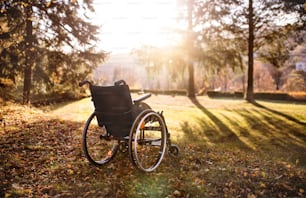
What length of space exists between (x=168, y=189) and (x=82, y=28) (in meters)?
13.4

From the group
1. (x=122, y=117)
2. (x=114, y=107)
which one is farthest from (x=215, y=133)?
(x=114, y=107)

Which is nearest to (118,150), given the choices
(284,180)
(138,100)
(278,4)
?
(138,100)

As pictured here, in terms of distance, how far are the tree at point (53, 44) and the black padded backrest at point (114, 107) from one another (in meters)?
11.6

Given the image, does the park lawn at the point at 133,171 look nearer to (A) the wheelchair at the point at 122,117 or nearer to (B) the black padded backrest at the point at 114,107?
(A) the wheelchair at the point at 122,117

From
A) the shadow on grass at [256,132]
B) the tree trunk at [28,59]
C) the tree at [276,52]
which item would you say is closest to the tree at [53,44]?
the tree trunk at [28,59]

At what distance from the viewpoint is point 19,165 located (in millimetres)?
4535

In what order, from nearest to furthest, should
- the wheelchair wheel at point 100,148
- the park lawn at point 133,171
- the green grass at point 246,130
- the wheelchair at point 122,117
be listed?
the park lawn at point 133,171
the wheelchair at point 122,117
the wheelchair wheel at point 100,148
the green grass at point 246,130

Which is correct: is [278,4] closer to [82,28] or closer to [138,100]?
[82,28]

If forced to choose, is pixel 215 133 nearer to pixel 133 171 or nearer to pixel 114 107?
pixel 133 171

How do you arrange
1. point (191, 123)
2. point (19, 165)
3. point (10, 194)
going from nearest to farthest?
1. point (10, 194)
2. point (19, 165)
3. point (191, 123)

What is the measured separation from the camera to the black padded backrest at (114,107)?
13.5ft

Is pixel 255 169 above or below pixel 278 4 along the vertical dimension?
below

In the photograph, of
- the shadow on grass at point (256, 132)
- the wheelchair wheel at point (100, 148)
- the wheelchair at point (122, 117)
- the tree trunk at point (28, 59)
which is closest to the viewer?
the wheelchair at point (122, 117)

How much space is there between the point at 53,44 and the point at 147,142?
12985 millimetres
